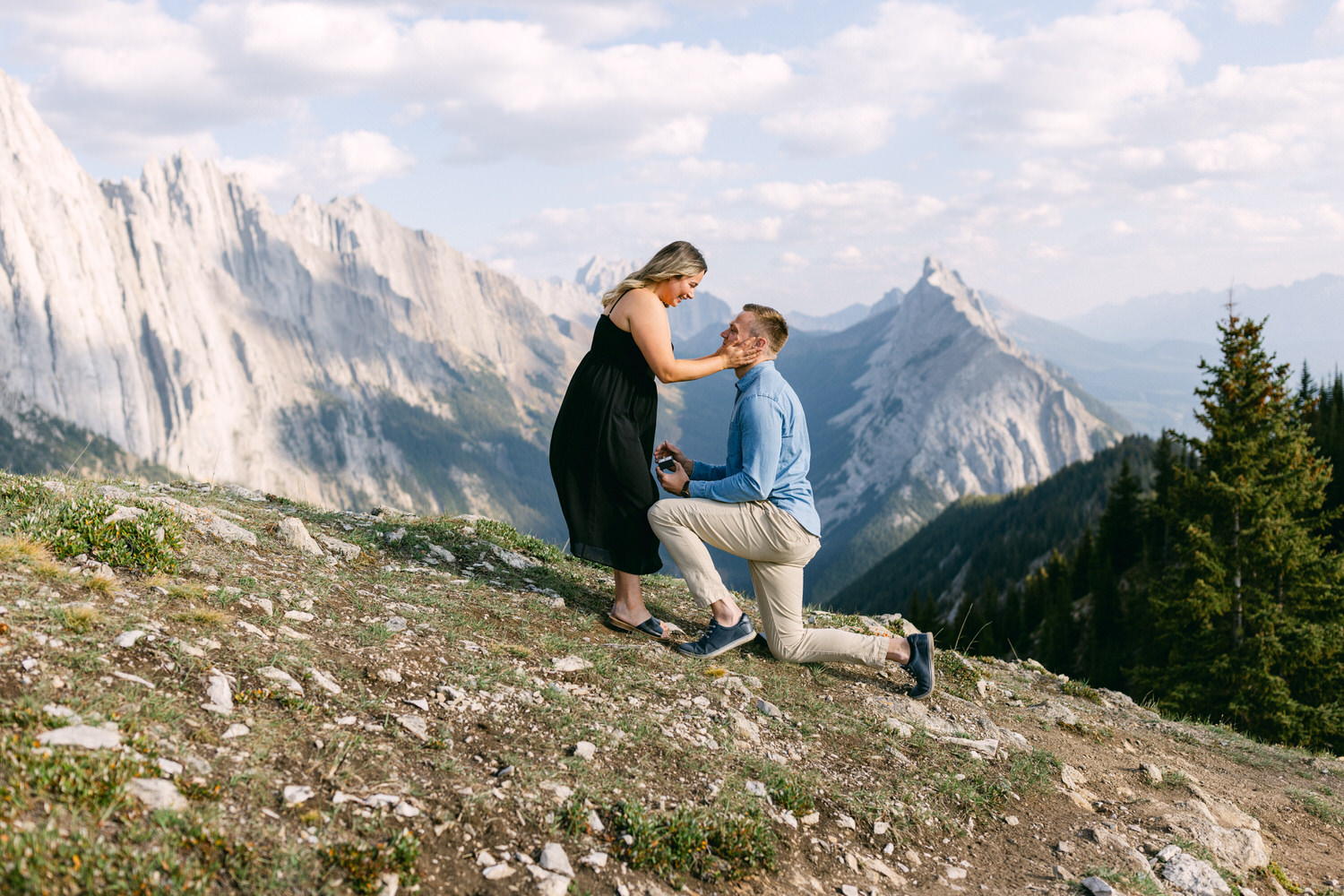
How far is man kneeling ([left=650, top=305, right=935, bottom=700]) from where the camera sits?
8.01 m

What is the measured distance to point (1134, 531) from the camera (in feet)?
242

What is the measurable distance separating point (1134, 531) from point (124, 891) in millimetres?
85820

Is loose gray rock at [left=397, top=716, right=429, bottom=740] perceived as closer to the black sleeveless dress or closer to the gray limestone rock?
the gray limestone rock

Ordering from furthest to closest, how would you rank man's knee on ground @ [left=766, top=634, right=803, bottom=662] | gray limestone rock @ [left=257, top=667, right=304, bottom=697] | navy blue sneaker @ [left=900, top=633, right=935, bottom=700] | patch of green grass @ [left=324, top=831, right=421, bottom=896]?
man's knee on ground @ [left=766, top=634, right=803, bottom=662], navy blue sneaker @ [left=900, top=633, right=935, bottom=700], gray limestone rock @ [left=257, top=667, right=304, bottom=697], patch of green grass @ [left=324, top=831, right=421, bottom=896]

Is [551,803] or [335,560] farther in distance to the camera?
[335,560]

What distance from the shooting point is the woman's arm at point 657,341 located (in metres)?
7.91

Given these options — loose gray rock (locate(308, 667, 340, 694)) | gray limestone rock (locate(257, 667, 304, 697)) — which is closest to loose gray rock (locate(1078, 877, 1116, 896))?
loose gray rock (locate(308, 667, 340, 694))

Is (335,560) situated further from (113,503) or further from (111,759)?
(111,759)

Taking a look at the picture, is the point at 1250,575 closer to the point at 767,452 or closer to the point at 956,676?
the point at 956,676

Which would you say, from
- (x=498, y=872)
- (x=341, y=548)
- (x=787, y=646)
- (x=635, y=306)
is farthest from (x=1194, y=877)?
(x=341, y=548)

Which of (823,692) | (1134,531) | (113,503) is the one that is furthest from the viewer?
(1134,531)

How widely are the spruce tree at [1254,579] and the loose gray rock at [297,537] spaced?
22.6 metres

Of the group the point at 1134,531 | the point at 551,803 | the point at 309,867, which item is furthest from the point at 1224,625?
the point at 1134,531

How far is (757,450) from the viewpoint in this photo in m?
7.94
